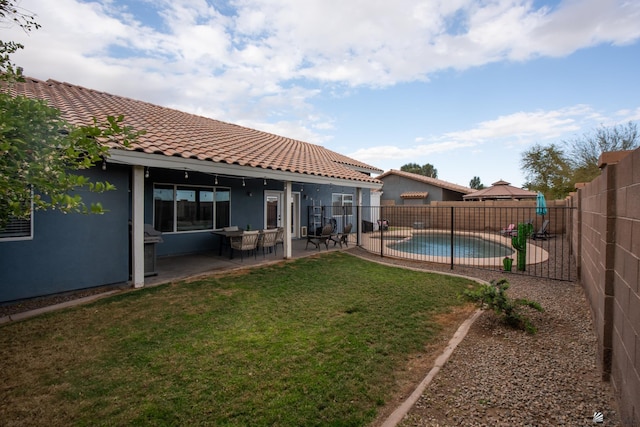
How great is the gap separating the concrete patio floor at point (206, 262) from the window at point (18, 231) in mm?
2468

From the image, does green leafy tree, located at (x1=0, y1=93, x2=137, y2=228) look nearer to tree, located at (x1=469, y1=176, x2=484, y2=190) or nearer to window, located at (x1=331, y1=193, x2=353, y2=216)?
window, located at (x1=331, y1=193, x2=353, y2=216)

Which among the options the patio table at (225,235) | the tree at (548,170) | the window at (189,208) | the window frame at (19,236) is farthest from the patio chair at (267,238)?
the tree at (548,170)

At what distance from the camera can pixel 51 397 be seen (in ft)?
10.4

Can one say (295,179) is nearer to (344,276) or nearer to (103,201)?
(344,276)

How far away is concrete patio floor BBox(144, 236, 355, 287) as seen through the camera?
8.21 m

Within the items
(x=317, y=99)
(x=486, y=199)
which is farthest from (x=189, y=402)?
(x=486, y=199)

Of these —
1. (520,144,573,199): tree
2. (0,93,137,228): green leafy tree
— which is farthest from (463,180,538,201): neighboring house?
(0,93,137,228): green leafy tree

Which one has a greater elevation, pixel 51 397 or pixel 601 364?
pixel 601 364

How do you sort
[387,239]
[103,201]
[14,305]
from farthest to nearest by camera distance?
[387,239] < [103,201] < [14,305]

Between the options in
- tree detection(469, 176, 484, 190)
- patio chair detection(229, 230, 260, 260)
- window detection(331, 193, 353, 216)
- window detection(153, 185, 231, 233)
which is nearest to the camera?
patio chair detection(229, 230, 260, 260)

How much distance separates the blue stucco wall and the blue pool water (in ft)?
36.7

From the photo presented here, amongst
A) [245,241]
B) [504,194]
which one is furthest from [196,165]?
[504,194]

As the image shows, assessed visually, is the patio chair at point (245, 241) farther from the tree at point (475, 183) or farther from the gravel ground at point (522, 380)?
the tree at point (475, 183)

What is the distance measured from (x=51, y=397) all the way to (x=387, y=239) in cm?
1532
